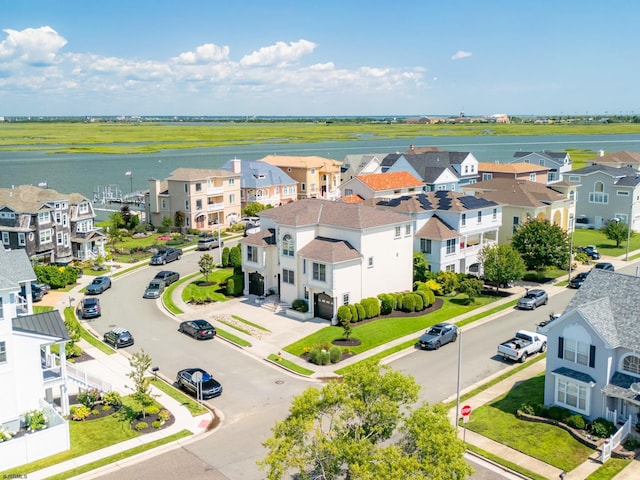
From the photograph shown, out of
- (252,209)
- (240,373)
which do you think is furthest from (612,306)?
(252,209)

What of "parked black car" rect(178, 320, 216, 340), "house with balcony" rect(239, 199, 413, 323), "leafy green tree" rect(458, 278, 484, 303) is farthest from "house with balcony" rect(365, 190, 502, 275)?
"parked black car" rect(178, 320, 216, 340)

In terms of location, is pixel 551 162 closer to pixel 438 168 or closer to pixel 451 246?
pixel 438 168

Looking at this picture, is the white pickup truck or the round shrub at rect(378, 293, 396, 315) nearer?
the white pickup truck

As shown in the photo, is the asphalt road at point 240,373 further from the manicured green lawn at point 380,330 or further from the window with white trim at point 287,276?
the window with white trim at point 287,276

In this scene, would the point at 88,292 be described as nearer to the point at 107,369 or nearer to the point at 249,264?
the point at 249,264

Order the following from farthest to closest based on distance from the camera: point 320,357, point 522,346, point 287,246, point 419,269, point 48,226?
point 48,226 → point 419,269 → point 287,246 → point 522,346 → point 320,357

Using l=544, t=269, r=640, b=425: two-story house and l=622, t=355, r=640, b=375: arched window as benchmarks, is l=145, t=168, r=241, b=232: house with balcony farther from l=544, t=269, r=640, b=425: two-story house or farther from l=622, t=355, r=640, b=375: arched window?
l=622, t=355, r=640, b=375: arched window
